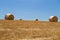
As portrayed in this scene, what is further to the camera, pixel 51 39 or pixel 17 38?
pixel 51 39

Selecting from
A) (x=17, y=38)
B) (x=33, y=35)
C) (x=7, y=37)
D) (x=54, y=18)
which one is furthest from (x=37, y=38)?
(x=54, y=18)

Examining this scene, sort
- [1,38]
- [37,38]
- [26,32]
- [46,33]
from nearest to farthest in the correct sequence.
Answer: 1. [1,38]
2. [37,38]
3. [26,32]
4. [46,33]

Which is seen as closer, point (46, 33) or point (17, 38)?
point (17, 38)

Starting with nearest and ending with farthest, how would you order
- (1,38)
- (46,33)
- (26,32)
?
(1,38) < (26,32) < (46,33)

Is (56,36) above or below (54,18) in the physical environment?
below

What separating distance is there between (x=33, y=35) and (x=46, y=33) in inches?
50.6

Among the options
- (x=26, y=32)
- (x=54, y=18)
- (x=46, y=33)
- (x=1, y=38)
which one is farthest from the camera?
(x=54, y=18)

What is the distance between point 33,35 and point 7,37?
5.97ft

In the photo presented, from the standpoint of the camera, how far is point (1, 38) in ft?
25.6

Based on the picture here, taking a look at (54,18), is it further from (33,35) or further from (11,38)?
(11,38)

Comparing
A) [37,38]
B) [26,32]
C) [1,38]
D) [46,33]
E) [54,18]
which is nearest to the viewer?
[1,38]

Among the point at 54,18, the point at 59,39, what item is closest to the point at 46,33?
the point at 59,39

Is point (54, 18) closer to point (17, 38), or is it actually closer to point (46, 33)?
point (46, 33)

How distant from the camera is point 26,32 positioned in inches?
362
